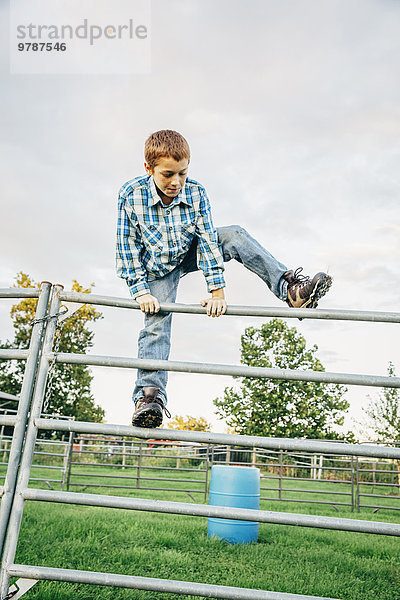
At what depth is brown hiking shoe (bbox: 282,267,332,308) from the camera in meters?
1.91

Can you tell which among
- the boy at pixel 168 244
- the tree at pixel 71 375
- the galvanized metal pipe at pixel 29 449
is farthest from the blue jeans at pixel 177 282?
the tree at pixel 71 375

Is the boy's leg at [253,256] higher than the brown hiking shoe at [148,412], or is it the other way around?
the boy's leg at [253,256]

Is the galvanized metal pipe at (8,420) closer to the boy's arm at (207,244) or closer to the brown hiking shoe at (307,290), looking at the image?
the boy's arm at (207,244)

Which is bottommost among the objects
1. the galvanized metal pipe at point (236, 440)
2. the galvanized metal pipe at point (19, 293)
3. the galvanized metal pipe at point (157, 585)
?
the galvanized metal pipe at point (157, 585)

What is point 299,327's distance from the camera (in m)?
23.5

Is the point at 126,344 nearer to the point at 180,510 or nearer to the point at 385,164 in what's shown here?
the point at 385,164

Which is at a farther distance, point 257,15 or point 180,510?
point 257,15

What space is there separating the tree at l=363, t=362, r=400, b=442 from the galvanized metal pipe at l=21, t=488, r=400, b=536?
1880 centimetres

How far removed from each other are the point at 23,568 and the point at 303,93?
20.7 ft

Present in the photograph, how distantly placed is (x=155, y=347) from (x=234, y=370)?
1.75 feet

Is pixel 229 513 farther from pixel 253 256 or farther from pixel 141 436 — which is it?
pixel 253 256

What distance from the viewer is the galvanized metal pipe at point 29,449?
5.12 ft

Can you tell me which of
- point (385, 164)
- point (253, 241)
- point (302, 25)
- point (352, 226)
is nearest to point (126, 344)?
point (352, 226)

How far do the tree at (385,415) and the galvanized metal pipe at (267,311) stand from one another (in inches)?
734
